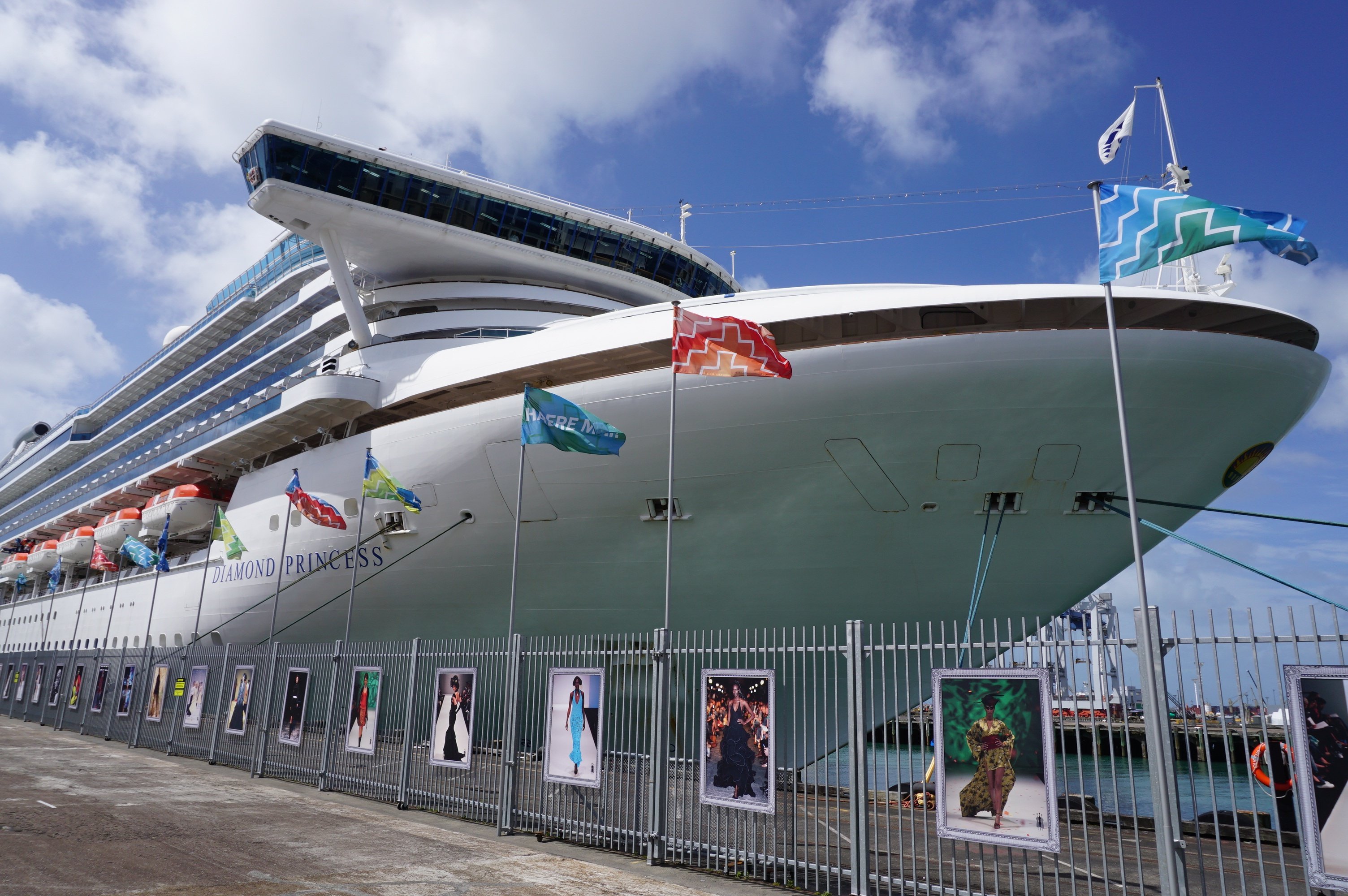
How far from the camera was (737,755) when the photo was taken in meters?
7.85

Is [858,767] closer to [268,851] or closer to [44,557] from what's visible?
[268,851]

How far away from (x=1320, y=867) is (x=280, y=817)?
9.60 meters

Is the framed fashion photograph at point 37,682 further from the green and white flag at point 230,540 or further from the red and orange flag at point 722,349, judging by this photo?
the red and orange flag at point 722,349

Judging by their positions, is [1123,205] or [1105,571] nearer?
[1123,205]

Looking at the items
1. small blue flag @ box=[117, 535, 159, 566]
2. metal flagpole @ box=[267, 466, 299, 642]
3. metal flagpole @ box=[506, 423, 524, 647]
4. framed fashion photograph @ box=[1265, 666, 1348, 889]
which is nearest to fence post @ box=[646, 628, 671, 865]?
metal flagpole @ box=[506, 423, 524, 647]

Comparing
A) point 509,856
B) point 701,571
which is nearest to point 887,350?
point 701,571

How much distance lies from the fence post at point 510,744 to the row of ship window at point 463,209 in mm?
12726

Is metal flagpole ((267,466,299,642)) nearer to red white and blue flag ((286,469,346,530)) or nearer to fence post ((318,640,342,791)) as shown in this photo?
red white and blue flag ((286,469,346,530))

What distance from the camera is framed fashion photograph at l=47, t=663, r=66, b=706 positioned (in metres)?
23.7

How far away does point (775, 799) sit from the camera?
7.37 m

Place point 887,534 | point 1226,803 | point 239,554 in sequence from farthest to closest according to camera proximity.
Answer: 1. point 1226,803
2. point 239,554
3. point 887,534

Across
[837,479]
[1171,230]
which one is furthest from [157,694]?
[1171,230]

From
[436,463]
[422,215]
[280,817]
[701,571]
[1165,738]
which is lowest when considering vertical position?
[280,817]

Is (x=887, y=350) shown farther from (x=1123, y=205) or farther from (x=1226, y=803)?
(x=1226, y=803)
